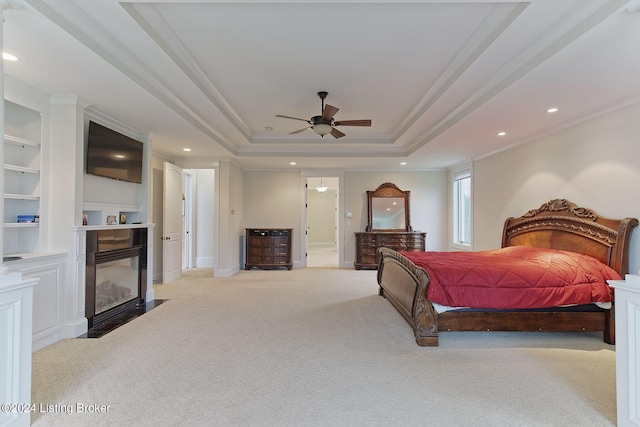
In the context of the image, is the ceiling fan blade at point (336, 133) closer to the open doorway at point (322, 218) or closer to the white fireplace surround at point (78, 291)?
the white fireplace surround at point (78, 291)

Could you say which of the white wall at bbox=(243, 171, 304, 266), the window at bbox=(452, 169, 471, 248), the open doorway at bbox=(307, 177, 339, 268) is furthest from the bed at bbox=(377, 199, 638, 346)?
the open doorway at bbox=(307, 177, 339, 268)

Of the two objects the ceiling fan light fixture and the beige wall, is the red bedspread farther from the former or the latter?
the beige wall

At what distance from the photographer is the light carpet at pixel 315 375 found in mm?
1909

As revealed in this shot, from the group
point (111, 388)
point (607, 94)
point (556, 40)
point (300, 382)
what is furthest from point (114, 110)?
point (607, 94)

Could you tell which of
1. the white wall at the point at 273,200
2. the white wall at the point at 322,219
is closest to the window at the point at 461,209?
the white wall at the point at 273,200

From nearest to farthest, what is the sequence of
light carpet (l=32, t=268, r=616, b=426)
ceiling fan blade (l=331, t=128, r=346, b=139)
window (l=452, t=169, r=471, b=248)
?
light carpet (l=32, t=268, r=616, b=426), ceiling fan blade (l=331, t=128, r=346, b=139), window (l=452, t=169, r=471, b=248)

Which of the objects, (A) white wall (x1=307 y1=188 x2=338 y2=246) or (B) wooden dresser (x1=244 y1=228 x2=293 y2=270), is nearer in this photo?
(B) wooden dresser (x1=244 y1=228 x2=293 y2=270)

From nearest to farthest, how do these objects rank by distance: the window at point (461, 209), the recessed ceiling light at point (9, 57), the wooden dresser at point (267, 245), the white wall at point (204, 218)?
Result: 1. the recessed ceiling light at point (9, 57)
2. the window at point (461, 209)
3. the wooden dresser at point (267, 245)
4. the white wall at point (204, 218)

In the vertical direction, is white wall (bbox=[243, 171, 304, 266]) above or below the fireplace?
above

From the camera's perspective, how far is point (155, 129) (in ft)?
14.0

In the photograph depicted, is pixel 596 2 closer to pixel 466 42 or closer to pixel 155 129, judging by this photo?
pixel 466 42

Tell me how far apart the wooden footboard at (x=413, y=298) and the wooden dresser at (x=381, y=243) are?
2790mm

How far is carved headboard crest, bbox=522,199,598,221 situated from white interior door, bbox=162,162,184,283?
5.89 m

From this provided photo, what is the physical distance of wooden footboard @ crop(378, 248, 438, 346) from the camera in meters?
2.97
